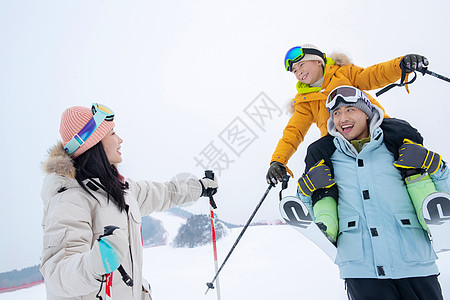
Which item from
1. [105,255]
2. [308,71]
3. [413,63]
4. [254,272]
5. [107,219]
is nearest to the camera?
[105,255]

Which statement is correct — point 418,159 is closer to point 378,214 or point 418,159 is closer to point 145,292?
point 378,214

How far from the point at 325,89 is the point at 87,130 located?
1660 millimetres

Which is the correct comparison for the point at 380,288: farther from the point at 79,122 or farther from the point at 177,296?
the point at 177,296

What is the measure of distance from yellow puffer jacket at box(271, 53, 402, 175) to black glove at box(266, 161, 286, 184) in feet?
0.15

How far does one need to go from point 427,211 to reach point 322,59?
1.45 m

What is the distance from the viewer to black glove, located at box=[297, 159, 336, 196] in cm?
145

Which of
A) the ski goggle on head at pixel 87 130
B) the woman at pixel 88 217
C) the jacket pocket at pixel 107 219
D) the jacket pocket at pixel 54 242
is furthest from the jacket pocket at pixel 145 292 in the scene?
the ski goggle on head at pixel 87 130

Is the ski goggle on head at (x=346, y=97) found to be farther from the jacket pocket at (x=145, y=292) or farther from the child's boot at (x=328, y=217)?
the jacket pocket at (x=145, y=292)

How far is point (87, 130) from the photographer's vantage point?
1493mm

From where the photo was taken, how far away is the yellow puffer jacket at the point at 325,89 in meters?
1.98

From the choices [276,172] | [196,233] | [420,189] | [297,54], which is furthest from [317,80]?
[196,233]

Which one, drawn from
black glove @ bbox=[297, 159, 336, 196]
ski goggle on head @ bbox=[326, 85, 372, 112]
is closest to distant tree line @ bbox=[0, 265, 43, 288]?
black glove @ bbox=[297, 159, 336, 196]

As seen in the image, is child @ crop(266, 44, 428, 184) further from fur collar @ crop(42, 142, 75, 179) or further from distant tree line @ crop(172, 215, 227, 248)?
distant tree line @ crop(172, 215, 227, 248)

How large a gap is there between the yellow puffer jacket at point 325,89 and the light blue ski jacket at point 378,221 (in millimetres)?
641
